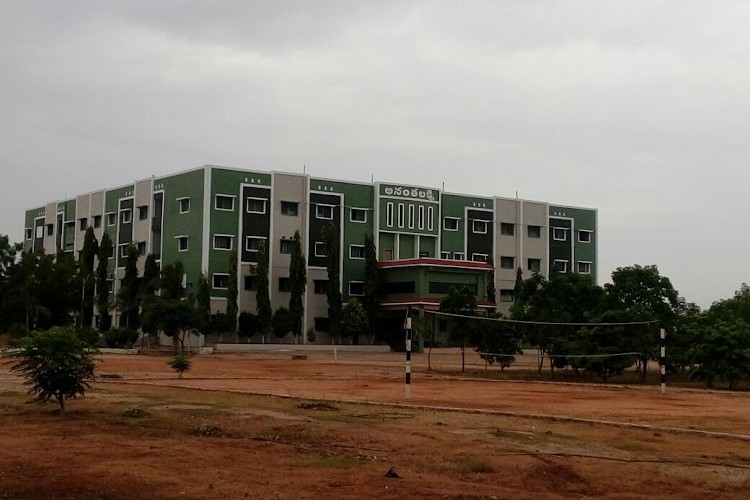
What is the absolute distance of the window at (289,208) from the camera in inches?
2867

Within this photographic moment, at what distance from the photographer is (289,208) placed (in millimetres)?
73250

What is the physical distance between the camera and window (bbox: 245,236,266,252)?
70938 mm

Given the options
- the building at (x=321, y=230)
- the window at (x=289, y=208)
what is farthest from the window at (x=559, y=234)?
the window at (x=289, y=208)

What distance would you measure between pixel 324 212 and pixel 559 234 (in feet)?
82.0

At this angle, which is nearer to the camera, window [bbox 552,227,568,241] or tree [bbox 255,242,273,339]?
tree [bbox 255,242,273,339]

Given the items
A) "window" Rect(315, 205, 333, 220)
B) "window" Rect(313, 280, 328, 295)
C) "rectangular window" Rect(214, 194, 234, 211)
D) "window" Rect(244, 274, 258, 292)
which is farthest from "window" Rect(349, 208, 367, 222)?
"rectangular window" Rect(214, 194, 234, 211)

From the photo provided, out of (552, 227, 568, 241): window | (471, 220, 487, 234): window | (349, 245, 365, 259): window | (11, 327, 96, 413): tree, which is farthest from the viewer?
(552, 227, 568, 241): window

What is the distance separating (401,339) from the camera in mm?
76125

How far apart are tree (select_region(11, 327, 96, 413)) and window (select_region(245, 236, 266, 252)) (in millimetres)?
51860

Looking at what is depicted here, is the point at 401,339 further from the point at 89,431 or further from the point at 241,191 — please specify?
the point at 89,431

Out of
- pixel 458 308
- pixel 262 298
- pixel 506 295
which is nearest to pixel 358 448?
pixel 458 308

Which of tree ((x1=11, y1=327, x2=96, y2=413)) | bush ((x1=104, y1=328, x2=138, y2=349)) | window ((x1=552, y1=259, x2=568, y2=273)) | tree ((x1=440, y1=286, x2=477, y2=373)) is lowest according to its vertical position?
bush ((x1=104, y1=328, x2=138, y2=349))

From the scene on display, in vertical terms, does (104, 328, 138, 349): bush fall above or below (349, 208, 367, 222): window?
below

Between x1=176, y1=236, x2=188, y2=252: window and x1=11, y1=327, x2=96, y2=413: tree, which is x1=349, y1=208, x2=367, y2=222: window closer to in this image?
x1=176, y1=236, x2=188, y2=252: window
